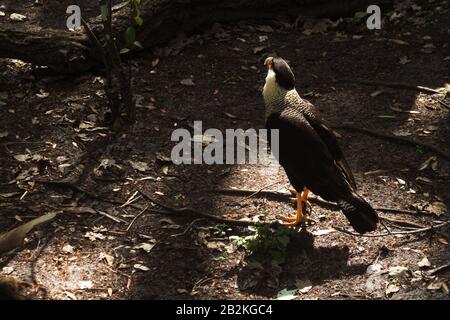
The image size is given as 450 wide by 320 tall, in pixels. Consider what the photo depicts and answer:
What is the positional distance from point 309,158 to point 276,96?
0.76m

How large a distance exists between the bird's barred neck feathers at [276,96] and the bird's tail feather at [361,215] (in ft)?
3.64

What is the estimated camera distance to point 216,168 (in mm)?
6344

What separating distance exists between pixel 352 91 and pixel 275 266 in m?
3.04

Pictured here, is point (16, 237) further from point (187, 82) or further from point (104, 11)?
point (187, 82)

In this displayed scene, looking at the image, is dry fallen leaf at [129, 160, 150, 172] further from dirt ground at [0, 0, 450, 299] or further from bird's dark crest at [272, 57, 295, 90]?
bird's dark crest at [272, 57, 295, 90]

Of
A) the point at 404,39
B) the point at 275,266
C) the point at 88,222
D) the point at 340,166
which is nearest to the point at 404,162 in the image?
the point at 340,166

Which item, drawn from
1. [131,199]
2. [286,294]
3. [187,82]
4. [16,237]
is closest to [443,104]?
[187,82]

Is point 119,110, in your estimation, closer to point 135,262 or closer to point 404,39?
point 135,262

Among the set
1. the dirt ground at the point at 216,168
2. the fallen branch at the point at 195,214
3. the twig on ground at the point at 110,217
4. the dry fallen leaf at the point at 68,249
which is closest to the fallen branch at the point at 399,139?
the dirt ground at the point at 216,168

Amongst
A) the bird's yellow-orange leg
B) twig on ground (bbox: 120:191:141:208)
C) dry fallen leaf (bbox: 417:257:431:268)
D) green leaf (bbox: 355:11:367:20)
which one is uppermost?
green leaf (bbox: 355:11:367:20)

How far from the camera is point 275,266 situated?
5070 millimetres

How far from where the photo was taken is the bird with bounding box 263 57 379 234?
506cm

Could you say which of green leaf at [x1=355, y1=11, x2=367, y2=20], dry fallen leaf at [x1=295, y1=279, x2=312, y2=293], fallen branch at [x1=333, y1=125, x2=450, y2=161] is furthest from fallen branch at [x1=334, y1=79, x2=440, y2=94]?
dry fallen leaf at [x1=295, y1=279, x2=312, y2=293]

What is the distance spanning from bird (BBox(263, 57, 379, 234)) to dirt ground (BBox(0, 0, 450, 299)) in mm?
389
